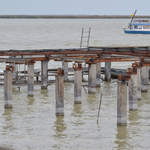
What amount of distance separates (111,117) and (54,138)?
3.09 meters

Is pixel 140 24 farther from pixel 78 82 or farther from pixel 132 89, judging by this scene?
pixel 132 89

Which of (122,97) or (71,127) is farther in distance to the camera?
(71,127)

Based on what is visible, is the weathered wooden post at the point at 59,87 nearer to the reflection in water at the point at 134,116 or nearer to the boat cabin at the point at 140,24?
the reflection in water at the point at 134,116

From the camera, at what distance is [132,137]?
13.1m

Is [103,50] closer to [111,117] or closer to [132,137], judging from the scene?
[111,117]

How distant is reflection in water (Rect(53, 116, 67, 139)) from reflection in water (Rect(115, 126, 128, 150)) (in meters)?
1.64

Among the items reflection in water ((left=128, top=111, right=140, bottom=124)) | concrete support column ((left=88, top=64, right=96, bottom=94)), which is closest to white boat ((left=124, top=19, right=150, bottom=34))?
concrete support column ((left=88, top=64, right=96, bottom=94))

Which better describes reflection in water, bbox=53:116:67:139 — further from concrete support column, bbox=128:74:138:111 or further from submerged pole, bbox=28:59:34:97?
submerged pole, bbox=28:59:34:97

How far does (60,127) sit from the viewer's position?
1412 centimetres

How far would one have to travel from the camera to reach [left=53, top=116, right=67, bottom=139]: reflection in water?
13.2m

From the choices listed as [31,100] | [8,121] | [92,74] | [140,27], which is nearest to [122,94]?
[8,121]

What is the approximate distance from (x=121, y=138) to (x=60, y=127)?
7.17ft

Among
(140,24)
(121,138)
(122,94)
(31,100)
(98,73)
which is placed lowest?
(121,138)

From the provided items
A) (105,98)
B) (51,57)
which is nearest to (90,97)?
(105,98)
